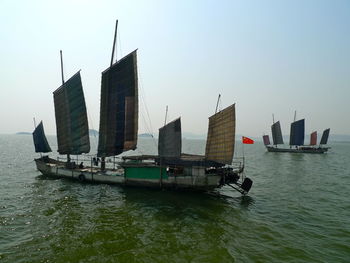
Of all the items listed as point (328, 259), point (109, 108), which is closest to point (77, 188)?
point (109, 108)

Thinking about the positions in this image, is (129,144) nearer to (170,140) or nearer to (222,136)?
(170,140)

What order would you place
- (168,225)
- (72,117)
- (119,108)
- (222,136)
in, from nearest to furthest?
(168,225), (222,136), (119,108), (72,117)

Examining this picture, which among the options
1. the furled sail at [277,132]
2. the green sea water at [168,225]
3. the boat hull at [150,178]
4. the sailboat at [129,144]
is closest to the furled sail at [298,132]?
the furled sail at [277,132]

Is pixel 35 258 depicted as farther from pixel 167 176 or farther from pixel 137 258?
pixel 167 176

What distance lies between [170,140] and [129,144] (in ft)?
22.2

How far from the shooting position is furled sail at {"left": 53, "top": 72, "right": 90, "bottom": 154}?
99.7 feet

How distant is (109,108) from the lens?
1131 inches

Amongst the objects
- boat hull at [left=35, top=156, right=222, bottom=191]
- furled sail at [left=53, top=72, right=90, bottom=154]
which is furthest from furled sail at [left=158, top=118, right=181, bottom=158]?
furled sail at [left=53, top=72, right=90, bottom=154]

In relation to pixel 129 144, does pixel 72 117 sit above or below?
above

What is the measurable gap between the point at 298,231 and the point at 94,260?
12731 millimetres

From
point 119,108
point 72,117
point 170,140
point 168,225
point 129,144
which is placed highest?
point 119,108

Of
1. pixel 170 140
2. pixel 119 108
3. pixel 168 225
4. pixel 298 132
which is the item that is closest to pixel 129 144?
pixel 119 108

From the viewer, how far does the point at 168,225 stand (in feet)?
52.1

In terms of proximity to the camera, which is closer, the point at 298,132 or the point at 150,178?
the point at 150,178
